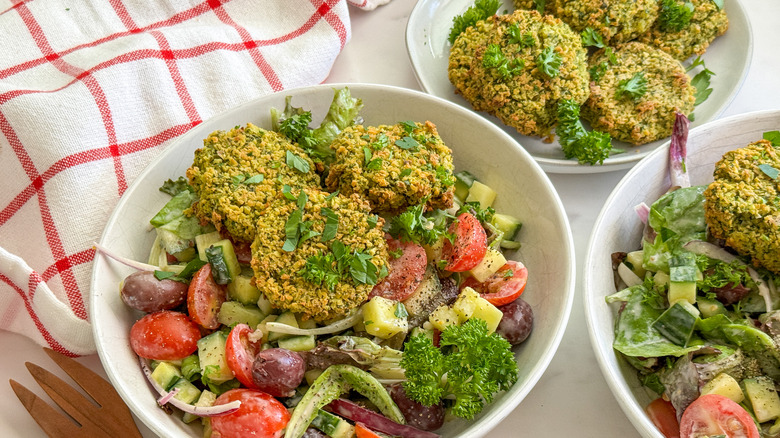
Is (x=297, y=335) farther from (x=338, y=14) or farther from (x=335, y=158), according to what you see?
(x=338, y=14)

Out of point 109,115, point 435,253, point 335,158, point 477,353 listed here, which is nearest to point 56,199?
point 109,115

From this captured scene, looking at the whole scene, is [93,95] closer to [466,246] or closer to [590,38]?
[466,246]

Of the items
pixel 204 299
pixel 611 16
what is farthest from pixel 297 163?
pixel 611 16

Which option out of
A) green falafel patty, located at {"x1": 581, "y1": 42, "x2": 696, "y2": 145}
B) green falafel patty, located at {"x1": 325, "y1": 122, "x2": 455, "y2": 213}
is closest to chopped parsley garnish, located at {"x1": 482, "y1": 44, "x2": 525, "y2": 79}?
green falafel patty, located at {"x1": 581, "y1": 42, "x2": 696, "y2": 145}

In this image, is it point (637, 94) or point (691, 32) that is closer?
point (637, 94)

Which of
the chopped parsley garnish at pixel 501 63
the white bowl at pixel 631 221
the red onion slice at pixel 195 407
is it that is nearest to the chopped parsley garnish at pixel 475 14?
the chopped parsley garnish at pixel 501 63

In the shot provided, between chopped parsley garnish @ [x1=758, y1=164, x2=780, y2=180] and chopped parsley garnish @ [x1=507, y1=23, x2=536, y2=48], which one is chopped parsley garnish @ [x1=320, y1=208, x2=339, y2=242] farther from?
chopped parsley garnish @ [x1=758, y1=164, x2=780, y2=180]

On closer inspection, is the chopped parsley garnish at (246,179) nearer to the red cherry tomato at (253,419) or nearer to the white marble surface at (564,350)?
the red cherry tomato at (253,419)
